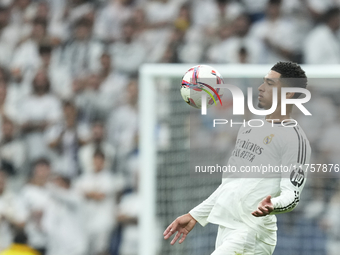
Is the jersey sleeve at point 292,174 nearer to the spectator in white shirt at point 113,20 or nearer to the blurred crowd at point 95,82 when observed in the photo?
the blurred crowd at point 95,82

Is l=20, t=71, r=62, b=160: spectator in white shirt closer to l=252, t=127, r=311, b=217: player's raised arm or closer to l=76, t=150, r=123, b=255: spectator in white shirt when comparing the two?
l=76, t=150, r=123, b=255: spectator in white shirt

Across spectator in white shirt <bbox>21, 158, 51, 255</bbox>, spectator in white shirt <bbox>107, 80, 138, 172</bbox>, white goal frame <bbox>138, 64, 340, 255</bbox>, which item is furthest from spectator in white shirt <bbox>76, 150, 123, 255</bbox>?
white goal frame <bbox>138, 64, 340, 255</bbox>

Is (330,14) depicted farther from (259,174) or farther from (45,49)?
(259,174)

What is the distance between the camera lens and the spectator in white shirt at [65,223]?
6859mm

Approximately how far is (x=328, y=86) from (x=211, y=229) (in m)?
1.63

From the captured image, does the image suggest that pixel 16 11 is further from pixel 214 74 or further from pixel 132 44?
pixel 214 74

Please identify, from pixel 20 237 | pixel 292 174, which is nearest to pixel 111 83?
pixel 20 237

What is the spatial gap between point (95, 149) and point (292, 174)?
4.75 m

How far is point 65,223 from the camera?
22.6 feet

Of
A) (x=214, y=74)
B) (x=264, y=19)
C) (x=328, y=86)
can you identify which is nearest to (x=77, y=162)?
(x=264, y=19)

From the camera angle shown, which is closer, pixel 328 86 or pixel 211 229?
→ pixel 211 229

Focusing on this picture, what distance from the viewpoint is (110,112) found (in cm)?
741

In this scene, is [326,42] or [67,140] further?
[67,140]

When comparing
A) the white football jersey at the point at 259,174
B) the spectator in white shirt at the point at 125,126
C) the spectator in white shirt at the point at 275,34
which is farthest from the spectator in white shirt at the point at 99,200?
the white football jersey at the point at 259,174
